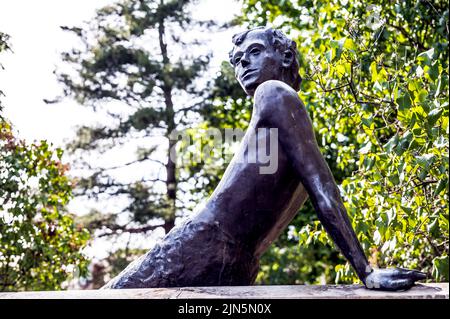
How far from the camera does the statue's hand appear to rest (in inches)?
97.8

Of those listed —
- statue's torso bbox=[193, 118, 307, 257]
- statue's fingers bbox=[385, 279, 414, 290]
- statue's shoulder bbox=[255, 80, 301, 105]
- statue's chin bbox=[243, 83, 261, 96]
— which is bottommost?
statue's fingers bbox=[385, 279, 414, 290]

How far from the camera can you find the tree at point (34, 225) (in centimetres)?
820

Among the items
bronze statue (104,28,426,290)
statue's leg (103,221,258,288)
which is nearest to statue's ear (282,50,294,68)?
bronze statue (104,28,426,290)

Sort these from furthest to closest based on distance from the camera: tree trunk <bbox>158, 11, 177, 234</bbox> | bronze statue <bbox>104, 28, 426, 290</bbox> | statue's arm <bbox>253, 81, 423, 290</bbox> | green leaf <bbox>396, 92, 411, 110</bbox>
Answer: tree trunk <bbox>158, 11, 177, 234</bbox> < green leaf <bbox>396, 92, 411, 110</bbox> < bronze statue <bbox>104, 28, 426, 290</bbox> < statue's arm <bbox>253, 81, 423, 290</bbox>

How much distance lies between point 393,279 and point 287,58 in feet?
5.24

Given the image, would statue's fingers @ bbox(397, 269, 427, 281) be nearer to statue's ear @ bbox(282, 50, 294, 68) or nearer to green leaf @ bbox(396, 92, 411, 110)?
statue's ear @ bbox(282, 50, 294, 68)

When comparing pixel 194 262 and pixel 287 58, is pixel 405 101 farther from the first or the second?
pixel 194 262

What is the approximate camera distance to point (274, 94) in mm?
3113

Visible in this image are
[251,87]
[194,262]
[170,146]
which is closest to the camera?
[194,262]

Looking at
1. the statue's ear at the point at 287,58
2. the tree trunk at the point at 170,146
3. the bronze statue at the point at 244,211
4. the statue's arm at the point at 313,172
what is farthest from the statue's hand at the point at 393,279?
the tree trunk at the point at 170,146

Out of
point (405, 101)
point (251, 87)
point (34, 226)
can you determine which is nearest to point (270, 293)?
point (251, 87)

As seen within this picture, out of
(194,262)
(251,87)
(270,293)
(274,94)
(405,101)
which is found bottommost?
(270,293)

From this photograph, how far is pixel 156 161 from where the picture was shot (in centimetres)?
1612

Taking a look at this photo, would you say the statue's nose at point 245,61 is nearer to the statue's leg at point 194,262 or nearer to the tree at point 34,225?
the statue's leg at point 194,262
